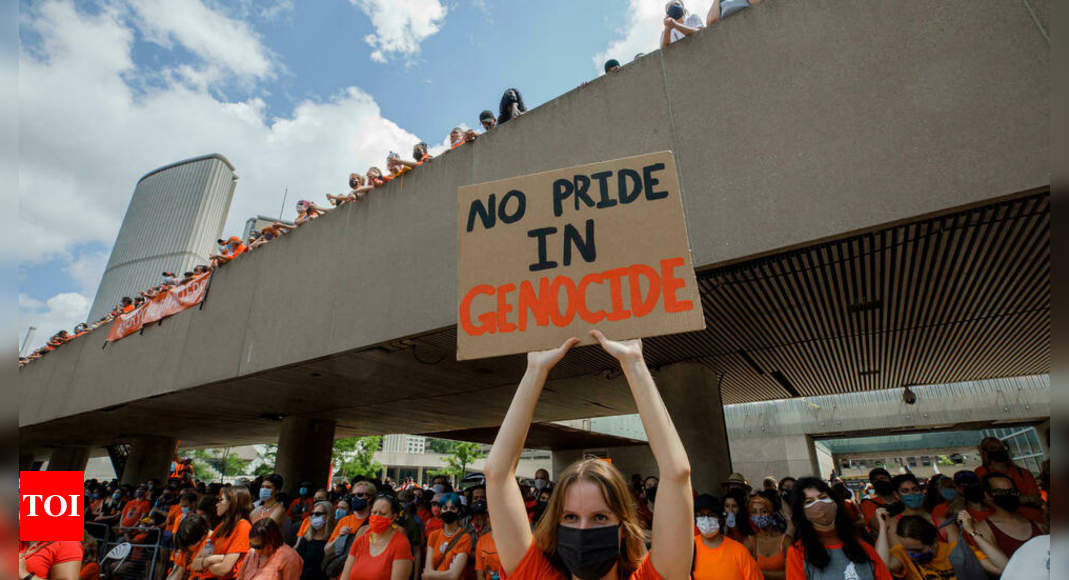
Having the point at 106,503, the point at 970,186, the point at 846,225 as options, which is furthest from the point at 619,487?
the point at 106,503

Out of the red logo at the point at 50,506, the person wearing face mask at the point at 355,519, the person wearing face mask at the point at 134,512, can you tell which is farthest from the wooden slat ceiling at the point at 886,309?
the person wearing face mask at the point at 134,512

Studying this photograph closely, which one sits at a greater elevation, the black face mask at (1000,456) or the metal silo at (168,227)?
the metal silo at (168,227)

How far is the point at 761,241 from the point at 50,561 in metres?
6.32

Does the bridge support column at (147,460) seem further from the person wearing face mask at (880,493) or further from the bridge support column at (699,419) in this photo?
the person wearing face mask at (880,493)

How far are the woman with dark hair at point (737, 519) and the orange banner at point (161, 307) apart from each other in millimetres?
11172

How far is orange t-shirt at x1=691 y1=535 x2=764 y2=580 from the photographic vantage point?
3.73 m

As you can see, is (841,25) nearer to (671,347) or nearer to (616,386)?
(671,347)

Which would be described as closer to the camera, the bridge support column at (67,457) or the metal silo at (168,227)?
the bridge support column at (67,457)

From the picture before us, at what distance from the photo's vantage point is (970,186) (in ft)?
14.6

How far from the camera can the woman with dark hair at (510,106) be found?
7.91 meters

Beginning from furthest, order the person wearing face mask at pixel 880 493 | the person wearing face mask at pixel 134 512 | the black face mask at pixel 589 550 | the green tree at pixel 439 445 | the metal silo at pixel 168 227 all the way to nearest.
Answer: the green tree at pixel 439 445 < the metal silo at pixel 168 227 < the person wearing face mask at pixel 134 512 < the person wearing face mask at pixel 880 493 < the black face mask at pixel 589 550

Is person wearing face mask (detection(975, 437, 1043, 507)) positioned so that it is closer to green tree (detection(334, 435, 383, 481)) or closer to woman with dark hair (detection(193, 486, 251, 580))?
woman with dark hair (detection(193, 486, 251, 580))

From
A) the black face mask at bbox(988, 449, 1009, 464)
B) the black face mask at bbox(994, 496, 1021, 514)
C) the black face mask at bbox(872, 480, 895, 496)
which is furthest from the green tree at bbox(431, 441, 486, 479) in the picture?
the black face mask at bbox(994, 496, 1021, 514)

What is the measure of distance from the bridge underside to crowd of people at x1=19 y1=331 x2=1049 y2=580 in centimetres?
223
